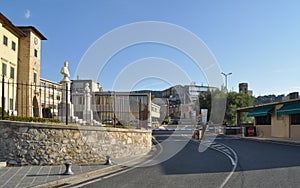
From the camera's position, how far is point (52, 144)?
10.9m

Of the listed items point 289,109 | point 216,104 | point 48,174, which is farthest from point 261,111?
point 48,174

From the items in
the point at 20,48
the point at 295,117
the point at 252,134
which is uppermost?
the point at 20,48

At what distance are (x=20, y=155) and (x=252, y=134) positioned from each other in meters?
31.7

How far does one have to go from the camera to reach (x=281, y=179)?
8664 millimetres

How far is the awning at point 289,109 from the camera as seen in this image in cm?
2764

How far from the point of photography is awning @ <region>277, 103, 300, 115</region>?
27.6 m

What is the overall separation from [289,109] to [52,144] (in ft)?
81.2

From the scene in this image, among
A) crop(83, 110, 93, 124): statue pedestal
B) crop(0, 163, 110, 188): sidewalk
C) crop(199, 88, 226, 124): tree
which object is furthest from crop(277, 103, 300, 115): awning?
crop(0, 163, 110, 188): sidewalk

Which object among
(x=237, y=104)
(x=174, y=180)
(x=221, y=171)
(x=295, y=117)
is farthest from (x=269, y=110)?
(x=174, y=180)

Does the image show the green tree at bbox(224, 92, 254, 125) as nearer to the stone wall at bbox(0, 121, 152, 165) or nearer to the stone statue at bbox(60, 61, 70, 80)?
the stone statue at bbox(60, 61, 70, 80)

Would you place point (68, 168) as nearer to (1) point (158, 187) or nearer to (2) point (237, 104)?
(1) point (158, 187)

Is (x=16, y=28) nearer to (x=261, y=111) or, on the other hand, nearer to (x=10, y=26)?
(x=10, y=26)

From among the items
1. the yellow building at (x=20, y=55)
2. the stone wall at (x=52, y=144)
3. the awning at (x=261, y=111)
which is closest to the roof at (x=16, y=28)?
the yellow building at (x=20, y=55)

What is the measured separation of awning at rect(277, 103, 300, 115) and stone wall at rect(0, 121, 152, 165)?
2072cm
